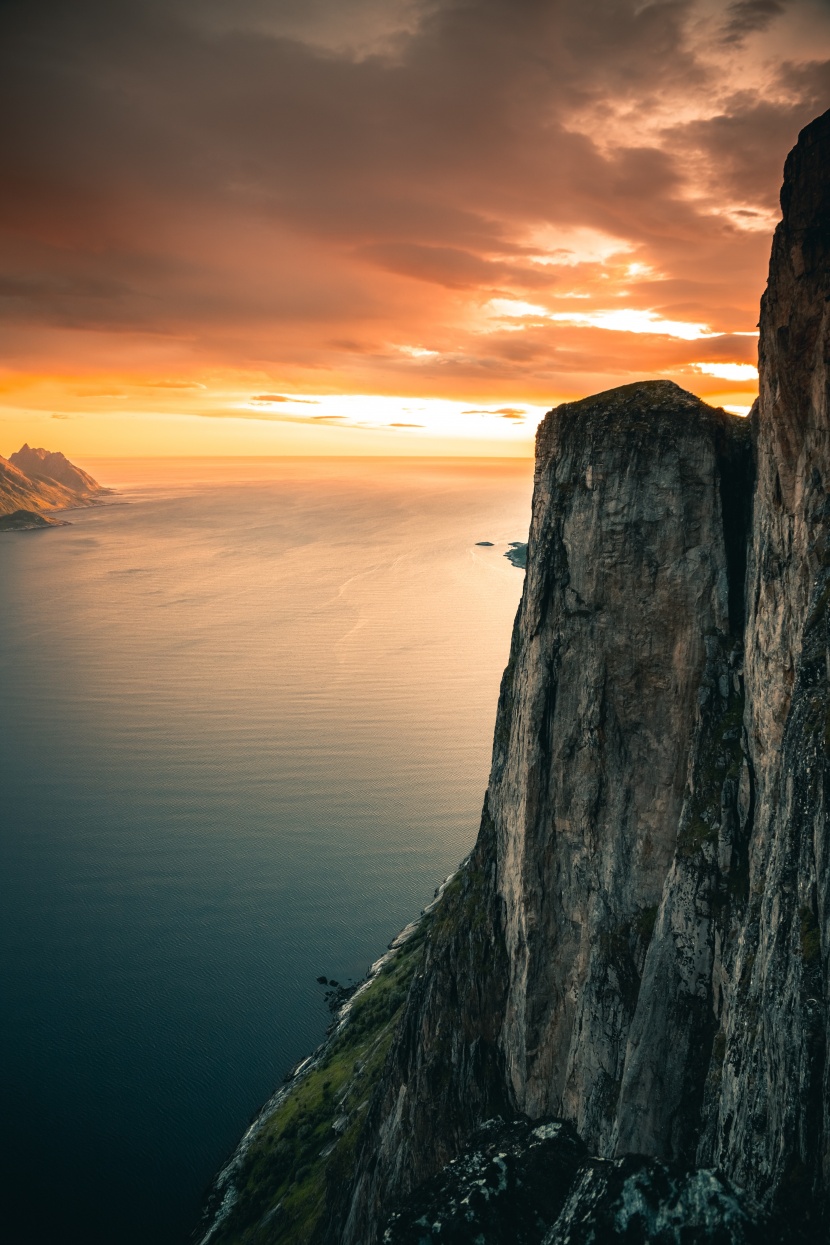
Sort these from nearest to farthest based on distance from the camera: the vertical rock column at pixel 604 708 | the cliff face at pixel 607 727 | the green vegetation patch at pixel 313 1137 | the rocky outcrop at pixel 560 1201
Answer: the rocky outcrop at pixel 560 1201
the cliff face at pixel 607 727
the vertical rock column at pixel 604 708
the green vegetation patch at pixel 313 1137

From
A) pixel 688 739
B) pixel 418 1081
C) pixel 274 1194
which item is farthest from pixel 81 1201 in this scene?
pixel 688 739

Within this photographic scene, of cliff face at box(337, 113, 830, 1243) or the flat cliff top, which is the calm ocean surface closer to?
cliff face at box(337, 113, 830, 1243)

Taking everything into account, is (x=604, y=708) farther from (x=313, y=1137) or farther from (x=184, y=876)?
(x=184, y=876)

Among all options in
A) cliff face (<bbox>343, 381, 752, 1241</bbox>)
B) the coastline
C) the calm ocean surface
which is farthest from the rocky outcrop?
the calm ocean surface

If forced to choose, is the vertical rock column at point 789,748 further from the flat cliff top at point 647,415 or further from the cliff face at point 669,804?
the flat cliff top at point 647,415

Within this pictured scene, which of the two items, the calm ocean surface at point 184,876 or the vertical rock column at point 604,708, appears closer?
the vertical rock column at point 604,708

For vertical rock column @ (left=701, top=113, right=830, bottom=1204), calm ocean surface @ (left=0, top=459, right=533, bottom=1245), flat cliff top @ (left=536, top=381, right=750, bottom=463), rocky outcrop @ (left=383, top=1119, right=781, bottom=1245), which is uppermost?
flat cliff top @ (left=536, top=381, right=750, bottom=463)

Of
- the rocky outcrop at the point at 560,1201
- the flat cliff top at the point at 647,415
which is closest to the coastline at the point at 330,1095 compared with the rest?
the rocky outcrop at the point at 560,1201
